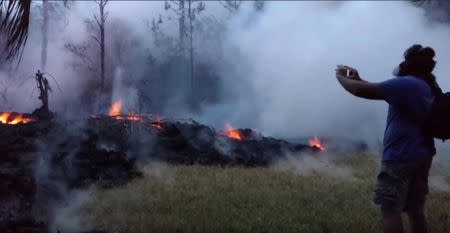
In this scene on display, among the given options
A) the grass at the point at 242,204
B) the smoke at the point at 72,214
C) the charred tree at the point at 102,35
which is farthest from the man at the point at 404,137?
the charred tree at the point at 102,35

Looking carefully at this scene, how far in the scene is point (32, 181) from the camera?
661 cm

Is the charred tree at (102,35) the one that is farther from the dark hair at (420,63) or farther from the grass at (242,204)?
the dark hair at (420,63)

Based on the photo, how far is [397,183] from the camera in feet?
14.6

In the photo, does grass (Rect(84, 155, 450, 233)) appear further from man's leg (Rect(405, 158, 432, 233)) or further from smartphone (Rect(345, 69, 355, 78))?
smartphone (Rect(345, 69, 355, 78))

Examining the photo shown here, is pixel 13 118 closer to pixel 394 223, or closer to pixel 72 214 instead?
pixel 72 214

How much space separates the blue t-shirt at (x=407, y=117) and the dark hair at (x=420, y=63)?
16cm

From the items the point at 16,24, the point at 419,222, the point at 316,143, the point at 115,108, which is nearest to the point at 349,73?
the point at 419,222

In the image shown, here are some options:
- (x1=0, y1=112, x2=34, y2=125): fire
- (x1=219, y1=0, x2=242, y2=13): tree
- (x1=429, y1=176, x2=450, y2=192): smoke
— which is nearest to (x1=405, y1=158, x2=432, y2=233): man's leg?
(x1=429, y1=176, x2=450, y2=192): smoke

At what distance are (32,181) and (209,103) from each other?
703 inches

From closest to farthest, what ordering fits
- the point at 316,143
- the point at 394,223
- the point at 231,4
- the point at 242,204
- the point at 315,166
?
1. the point at 394,223
2. the point at 242,204
3. the point at 315,166
4. the point at 316,143
5. the point at 231,4

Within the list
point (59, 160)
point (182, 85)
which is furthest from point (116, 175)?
point (182, 85)

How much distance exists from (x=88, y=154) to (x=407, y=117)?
7.09 metres

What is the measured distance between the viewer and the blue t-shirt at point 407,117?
439 centimetres

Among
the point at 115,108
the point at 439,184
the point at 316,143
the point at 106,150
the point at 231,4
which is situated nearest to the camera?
the point at 439,184
